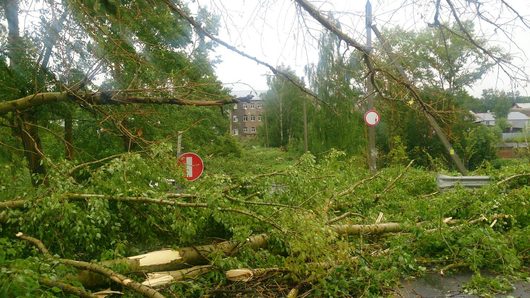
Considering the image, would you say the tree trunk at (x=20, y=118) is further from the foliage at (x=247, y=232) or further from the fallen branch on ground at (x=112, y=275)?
the fallen branch on ground at (x=112, y=275)

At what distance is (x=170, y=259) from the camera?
4332 mm

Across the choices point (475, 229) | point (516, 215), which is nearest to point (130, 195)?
point (475, 229)

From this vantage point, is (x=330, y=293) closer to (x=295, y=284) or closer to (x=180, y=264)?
(x=295, y=284)

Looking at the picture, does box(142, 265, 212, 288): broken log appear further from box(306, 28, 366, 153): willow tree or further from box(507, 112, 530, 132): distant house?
box(507, 112, 530, 132): distant house

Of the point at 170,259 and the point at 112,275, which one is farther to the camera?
the point at 170,259

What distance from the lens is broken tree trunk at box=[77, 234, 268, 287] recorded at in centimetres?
384

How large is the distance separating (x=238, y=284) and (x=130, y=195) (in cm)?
118

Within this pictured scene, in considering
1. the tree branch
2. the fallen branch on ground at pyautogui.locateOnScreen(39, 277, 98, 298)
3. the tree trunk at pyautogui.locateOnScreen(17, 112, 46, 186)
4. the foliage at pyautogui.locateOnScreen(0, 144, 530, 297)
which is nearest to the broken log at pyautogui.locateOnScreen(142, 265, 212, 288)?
the foliage at pyautogui.locateOnScreen(0, 144, 530, 297)

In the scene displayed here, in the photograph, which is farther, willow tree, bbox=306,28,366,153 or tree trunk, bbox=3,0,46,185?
tree trunk, bbox=3,0,46,185

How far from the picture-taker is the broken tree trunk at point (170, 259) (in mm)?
3840

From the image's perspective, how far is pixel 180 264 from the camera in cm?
442

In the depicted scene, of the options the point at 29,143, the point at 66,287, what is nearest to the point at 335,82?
the point at 66,287

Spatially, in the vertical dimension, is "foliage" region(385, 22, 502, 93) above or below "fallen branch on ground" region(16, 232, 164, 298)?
above

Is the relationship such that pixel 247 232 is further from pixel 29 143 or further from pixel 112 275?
pixel 29 143
